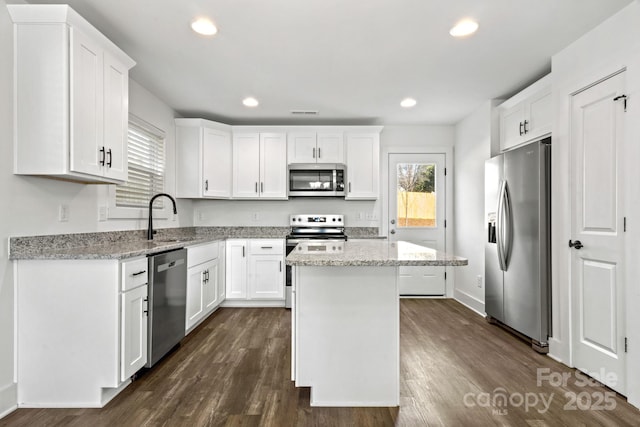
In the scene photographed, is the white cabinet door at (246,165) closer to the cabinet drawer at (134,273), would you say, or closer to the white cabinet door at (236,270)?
the white cabinet door at (236,270)

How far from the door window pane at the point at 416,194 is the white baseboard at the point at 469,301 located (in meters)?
1.02

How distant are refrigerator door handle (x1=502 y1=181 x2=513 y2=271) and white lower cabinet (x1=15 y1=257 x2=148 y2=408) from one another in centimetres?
322

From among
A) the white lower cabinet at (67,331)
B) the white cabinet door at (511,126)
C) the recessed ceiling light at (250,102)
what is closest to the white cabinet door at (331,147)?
the recessed ceiling light at (250,102)

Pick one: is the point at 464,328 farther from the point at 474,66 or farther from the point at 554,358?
the point at 474,66

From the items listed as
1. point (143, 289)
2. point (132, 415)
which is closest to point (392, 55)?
point (143, 289)

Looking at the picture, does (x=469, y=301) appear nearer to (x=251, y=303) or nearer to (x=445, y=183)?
(x=445, y=183)

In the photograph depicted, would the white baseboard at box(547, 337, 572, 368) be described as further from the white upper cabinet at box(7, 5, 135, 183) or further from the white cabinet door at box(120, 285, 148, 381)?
the white upper cabinet at box(7, 5, 135, 183)

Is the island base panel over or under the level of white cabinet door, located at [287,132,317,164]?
under

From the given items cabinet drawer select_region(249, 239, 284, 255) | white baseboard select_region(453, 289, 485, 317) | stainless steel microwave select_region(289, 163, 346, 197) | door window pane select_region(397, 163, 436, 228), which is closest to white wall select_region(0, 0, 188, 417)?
cabinet drawer select_region(249, 239, 284, 255)

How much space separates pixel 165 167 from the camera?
393cm

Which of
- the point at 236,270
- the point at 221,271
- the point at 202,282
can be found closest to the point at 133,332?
the point at 202,282

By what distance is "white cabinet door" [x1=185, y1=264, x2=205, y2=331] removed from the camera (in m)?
3.09

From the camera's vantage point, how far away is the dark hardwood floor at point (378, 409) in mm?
1833

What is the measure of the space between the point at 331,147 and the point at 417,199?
4.94 feet
